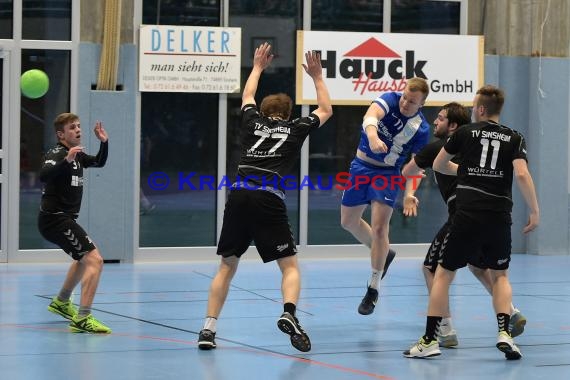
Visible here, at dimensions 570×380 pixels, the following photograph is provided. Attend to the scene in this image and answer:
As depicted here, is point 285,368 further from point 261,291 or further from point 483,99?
point 261,291

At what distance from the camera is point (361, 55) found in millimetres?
16266

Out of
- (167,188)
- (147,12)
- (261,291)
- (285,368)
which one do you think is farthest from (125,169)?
(285,368)

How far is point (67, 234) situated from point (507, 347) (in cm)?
376

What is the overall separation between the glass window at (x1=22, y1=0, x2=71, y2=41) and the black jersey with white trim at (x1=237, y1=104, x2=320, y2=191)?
23.8 ft

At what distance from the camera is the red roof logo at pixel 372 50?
1625cm

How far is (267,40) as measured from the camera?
16.0 meters

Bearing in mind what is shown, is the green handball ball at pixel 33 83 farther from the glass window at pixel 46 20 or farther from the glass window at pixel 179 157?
the glass window at pixel 179 157

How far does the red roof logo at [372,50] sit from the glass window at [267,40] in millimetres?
888

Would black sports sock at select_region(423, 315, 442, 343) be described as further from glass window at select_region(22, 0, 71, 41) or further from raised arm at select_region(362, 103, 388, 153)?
glass window at select_region(22, 0, 71, 41)

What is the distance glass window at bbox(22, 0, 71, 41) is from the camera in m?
14.8

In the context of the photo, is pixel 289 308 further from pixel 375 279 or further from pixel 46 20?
pixel 46 20

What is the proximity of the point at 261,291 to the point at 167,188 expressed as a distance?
3958 millimetres

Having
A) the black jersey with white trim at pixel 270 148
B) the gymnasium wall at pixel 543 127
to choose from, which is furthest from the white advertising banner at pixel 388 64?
the black jersey with white trim at pixel 270 148

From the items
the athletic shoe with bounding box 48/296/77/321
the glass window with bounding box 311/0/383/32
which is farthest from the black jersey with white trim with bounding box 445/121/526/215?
the glass window with bounding box 311/0/383/32
